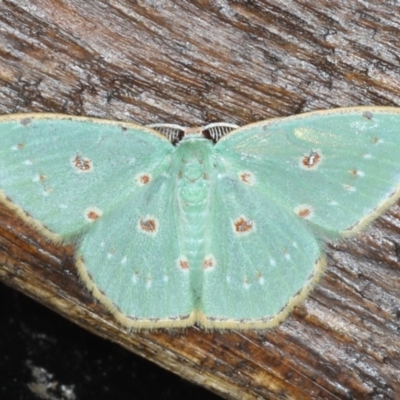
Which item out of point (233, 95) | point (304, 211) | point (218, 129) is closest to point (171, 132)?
point (218, 129)

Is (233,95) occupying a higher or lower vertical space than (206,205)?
higher

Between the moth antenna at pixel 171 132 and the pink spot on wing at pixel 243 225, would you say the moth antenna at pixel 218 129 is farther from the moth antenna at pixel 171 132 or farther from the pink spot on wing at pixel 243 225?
the pink spot on wing at pixel 243 225

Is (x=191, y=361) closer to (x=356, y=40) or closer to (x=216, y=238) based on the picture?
(x=216, y=238)

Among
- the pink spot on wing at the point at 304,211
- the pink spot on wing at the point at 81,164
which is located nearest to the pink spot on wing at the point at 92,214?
the pink spot on wing at the point at 81,164

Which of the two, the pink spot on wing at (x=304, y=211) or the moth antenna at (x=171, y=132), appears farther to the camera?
the moth antenna at (x=171, y=132)

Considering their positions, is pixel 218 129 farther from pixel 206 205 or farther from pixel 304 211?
pixel 304 211

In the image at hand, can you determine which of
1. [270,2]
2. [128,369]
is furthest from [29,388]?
[270,2]
